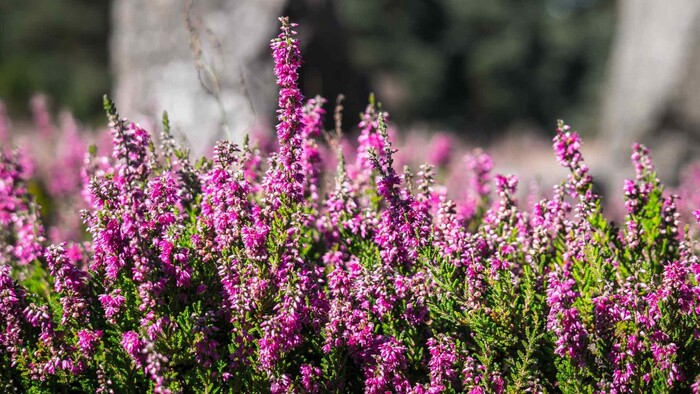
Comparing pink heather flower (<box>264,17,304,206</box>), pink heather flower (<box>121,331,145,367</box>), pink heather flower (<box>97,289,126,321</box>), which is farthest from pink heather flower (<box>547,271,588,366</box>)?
pink heather flower (<box>97,289,126,321</box>)

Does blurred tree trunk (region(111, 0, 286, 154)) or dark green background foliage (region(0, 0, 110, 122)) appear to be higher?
dark green background foliage (region(0, 0, 110, 122))

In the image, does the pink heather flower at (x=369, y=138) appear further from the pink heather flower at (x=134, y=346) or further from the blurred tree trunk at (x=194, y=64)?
the blurred tree trunk at (x=194, y=64)

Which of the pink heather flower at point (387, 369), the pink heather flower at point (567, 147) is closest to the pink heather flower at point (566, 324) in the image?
the pink heather flower at point (387, 369)

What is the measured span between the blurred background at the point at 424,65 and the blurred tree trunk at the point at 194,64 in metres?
0.02

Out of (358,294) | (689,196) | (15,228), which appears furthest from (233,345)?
(689,196)

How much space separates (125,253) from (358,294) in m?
0.82

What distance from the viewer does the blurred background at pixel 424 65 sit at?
930 cm

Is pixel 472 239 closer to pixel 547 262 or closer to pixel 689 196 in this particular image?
pixel 547 262

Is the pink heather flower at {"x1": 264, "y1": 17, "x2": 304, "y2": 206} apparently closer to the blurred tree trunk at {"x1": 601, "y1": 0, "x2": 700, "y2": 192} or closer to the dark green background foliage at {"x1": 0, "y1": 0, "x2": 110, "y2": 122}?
the blurred tree trunk at {"x1": 601, "y1": 0, "x2": 700, "y2": 192}

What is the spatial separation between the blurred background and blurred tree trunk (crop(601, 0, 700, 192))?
0.02 meters

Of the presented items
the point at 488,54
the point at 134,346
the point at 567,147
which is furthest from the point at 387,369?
the point at 488,54

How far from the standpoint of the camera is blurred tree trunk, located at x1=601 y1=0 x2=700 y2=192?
10680 mm

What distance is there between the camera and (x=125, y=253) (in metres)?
2.72

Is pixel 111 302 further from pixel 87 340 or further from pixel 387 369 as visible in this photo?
pixel 387 369
